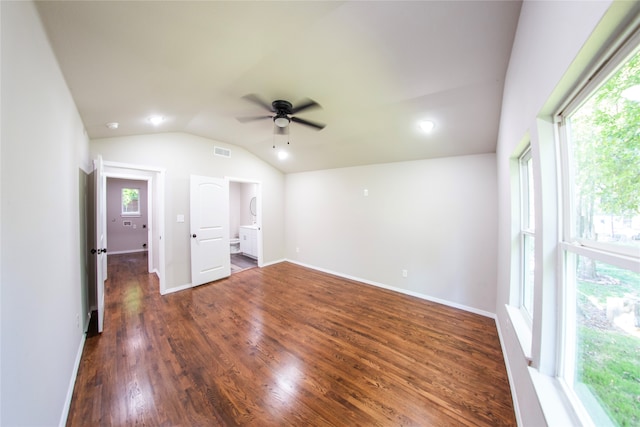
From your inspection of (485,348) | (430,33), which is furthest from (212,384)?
(430,33)

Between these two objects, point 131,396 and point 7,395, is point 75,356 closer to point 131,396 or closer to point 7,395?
point 131,396

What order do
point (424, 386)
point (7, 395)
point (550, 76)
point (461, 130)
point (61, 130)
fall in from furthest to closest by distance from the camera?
point (461, 130), point (424, 386), point (61, 130), point (550, 76), point (7, 395)

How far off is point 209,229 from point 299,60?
11.2 feet

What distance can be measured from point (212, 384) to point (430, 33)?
3.23 metres

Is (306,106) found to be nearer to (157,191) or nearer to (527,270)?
(527,270)

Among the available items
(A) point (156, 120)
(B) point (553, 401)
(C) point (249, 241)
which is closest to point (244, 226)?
(C) point (249, 241)

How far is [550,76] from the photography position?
974mm

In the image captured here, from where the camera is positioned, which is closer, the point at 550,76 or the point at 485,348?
the point at 550,76

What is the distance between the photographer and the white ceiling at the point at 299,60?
1.36 meters

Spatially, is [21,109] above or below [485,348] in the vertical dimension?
above

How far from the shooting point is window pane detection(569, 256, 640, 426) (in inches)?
27.5

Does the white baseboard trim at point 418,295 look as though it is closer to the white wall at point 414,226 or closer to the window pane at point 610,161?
the white wall at point 414,226

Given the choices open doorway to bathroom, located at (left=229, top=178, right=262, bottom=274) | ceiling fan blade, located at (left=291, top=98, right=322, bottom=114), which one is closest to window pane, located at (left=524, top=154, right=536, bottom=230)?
ceiling fan blade, located at (left=291, top=98, right=322, bottom=114)

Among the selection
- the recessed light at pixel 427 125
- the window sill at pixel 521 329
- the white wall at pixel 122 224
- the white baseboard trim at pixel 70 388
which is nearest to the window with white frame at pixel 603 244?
the window sill at pixel 521 329
